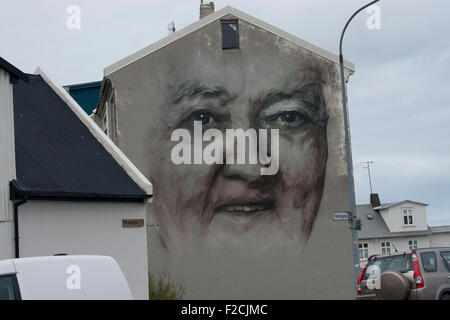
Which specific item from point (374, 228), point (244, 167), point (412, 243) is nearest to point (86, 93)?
point (244, 167)

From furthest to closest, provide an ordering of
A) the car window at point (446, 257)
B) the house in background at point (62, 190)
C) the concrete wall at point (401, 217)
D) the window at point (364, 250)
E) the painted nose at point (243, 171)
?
the concrete wall at point (401, 217), the window at point (364, 250), the painted nose at point (243, 171), the car window at point (446, 257), the house in background at point (62, 190)

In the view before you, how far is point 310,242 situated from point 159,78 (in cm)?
895

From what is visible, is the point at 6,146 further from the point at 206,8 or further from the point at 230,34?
the point at 206,8

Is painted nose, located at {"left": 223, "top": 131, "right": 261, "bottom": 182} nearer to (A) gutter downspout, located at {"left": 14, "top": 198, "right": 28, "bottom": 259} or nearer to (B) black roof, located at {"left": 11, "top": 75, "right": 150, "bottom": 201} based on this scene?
(B) black roof, located at {"left": 11, "top": 75, "right": 150, "bottom": 201}

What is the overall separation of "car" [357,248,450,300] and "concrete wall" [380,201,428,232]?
48126 millimetres

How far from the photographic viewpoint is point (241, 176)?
26578 mm

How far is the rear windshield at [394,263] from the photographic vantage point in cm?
1600

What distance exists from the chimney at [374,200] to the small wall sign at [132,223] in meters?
53.1

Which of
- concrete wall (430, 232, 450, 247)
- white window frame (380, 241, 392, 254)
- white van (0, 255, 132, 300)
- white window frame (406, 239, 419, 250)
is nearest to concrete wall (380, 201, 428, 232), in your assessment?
white window frame (406, 239, 419, 250)

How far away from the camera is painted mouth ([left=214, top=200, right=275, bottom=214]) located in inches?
1033

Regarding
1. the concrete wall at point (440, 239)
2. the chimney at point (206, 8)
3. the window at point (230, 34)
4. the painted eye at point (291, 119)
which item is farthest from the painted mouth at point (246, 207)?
the concrete wall at point (440, 239)

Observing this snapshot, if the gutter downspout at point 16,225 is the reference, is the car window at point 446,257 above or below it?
below

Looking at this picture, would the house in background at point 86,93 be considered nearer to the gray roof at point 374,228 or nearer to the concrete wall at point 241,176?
the concrete wall at point 241,176
